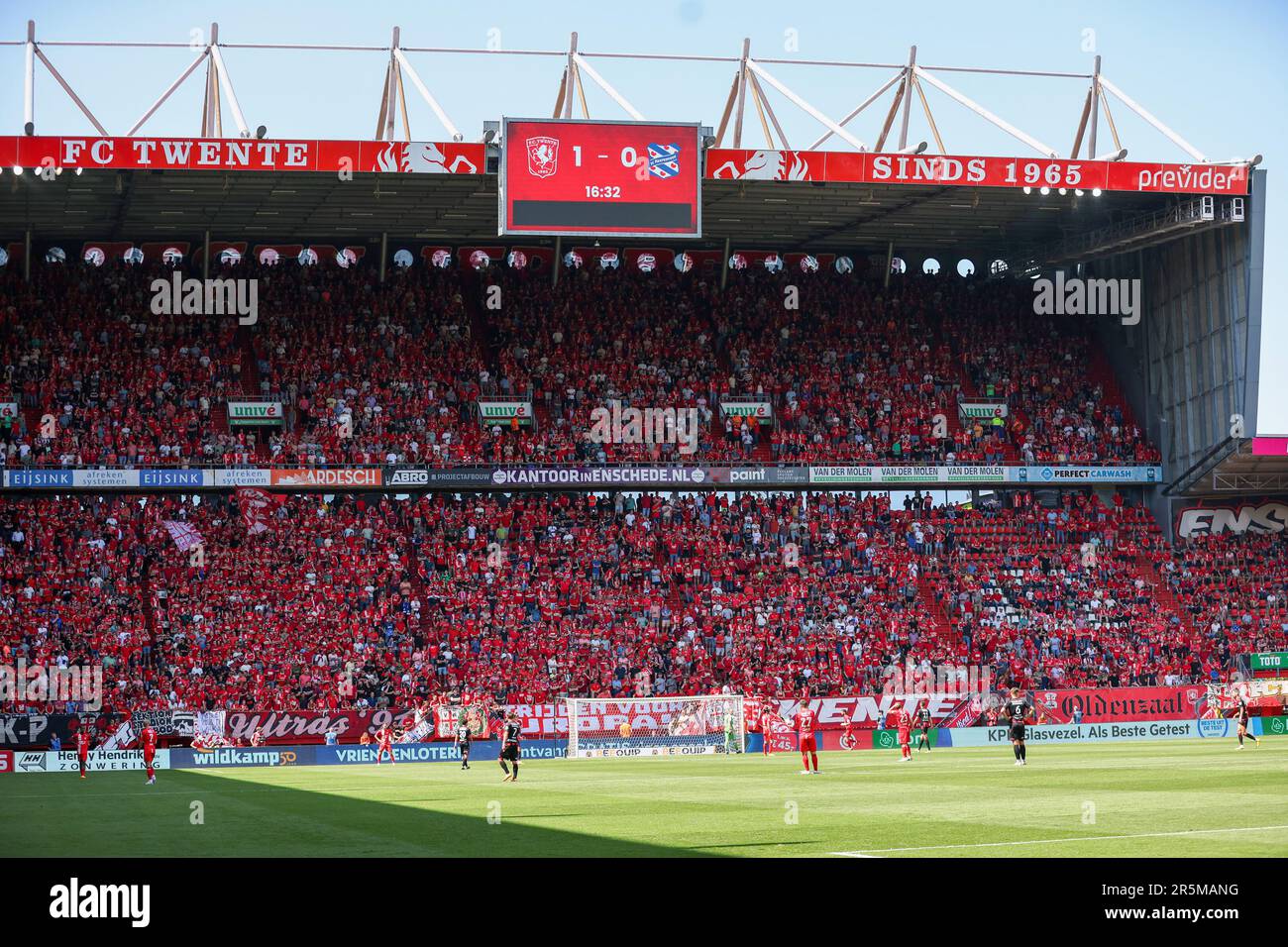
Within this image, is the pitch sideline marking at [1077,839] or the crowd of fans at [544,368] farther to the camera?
the crowd of fans at [544,368]

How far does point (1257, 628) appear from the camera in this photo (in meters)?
57.0

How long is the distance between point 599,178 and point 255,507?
55.6 feet

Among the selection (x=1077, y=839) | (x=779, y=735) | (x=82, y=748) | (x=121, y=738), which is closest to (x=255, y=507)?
(x=121, y=738)

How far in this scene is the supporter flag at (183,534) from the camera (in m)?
53.4

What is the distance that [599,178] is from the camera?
4944 cm

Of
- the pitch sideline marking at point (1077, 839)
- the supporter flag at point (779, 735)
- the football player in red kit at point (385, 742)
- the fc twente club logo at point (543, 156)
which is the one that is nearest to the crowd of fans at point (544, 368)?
the football player in red kit at point (385, 742)

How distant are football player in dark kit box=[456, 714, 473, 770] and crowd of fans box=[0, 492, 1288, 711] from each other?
2.19 meters

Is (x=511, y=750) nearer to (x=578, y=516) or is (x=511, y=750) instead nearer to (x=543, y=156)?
(x=543, y=156)

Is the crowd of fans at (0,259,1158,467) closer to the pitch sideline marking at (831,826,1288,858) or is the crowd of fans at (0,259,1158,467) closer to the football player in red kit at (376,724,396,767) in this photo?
the football player in red kit at (376,724,396,767)

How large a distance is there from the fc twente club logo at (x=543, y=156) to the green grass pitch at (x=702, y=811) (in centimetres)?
1944

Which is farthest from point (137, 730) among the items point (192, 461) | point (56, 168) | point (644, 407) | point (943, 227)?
point (943, 227)

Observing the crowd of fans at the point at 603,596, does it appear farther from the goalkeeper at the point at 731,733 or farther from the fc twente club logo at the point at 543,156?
the fc twente club logo at the point at 543,156

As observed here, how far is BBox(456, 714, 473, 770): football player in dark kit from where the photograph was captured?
138 ft
